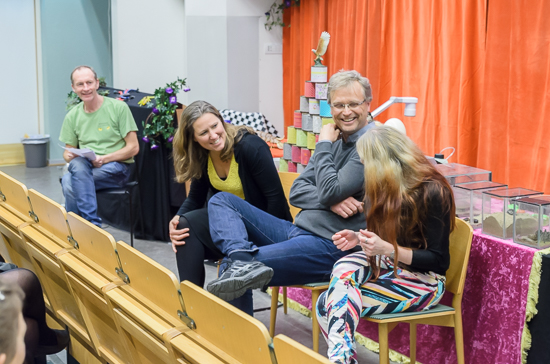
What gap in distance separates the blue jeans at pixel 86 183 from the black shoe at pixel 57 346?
53.4 inches

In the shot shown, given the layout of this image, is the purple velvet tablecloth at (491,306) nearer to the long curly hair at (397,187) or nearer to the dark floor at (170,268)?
the long curly hair at (397,187)

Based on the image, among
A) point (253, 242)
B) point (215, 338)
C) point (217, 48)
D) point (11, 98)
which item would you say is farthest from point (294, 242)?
point (11, 98)

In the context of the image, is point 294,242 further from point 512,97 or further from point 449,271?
point 512,97

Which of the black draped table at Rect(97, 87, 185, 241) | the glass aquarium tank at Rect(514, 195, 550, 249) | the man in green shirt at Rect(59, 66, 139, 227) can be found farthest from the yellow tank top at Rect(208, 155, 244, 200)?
the black draped table at Rect(97, 87, 185, 241)

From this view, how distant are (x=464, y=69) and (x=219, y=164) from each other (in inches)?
100

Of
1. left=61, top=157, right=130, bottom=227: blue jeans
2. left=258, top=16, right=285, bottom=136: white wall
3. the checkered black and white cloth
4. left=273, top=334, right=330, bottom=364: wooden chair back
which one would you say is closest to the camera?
left=273, top=334, right=330, bottom=364: wooden chair back

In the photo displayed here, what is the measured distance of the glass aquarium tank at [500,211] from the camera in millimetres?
2094

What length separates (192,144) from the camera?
255 cm

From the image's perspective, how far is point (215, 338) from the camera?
150cm

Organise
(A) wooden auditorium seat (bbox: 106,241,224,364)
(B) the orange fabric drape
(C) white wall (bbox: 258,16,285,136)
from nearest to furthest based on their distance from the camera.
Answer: (A) wooden auditorium seat (bbox: 106,241,224,364)
(B) the orange fabric drape
(C) white wall (bbox: 258,16,285,136)

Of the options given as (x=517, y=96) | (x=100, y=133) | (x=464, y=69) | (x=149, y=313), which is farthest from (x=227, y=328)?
(x=464, y=69)

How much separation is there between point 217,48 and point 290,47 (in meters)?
0.88

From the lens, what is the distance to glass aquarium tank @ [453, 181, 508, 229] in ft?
7.39

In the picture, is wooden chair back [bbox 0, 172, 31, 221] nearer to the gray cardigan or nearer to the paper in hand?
the paper in hand
